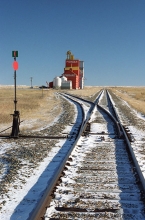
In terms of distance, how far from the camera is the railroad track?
371 cm

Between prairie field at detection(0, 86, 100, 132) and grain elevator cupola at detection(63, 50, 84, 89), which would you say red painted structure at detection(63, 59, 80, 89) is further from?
prairie field at detection(0, 86, 100, 132)

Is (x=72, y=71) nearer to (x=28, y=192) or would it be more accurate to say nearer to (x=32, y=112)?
(x=32, y=112)

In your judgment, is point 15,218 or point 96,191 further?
point 96,191

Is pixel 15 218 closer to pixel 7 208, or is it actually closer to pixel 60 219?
pixel 7 208

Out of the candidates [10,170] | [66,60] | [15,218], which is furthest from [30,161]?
[66,60]

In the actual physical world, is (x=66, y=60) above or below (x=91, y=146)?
above

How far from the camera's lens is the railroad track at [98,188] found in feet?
12.2

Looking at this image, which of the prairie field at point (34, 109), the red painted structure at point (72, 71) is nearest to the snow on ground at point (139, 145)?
the prairie field at point (34, 109)

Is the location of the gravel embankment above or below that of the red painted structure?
below

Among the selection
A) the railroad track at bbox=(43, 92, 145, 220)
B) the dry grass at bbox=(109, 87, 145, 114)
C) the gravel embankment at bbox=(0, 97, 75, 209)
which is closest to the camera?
the railroad track at bbox=(43, 92, 145, 220)

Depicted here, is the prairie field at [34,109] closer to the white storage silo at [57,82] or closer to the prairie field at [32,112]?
the prairie field at [32,112]

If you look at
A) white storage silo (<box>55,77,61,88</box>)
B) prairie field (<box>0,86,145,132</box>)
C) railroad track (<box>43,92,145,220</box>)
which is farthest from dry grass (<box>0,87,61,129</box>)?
white storage silo (<box>55,77,61,88</box>)

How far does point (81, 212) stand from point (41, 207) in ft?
1.81

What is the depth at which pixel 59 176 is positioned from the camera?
196 inches
